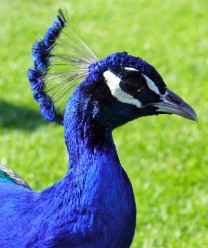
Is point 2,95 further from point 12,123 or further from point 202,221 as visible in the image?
point 202,221

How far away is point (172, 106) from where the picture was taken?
1.56 meters

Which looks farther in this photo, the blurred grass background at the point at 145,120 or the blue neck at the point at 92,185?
the blurred grass background at the point at 145,120

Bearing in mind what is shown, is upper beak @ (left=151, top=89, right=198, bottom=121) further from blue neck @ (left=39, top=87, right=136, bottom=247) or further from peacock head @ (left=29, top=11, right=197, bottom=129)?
blue neck @ (left=39, top=87, right=136, bottom=247)

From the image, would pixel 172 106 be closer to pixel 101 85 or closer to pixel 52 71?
pixel 101 85

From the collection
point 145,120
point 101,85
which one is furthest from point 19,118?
point 101,85

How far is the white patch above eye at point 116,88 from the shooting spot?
1.50 metres

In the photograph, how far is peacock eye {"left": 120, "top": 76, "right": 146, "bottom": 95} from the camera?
1498 mm

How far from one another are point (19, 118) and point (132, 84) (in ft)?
7.08

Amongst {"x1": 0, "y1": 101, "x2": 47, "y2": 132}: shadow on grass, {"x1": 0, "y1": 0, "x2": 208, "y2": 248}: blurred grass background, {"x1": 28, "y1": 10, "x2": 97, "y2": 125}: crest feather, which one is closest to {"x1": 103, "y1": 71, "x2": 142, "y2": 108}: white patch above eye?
{"x1": 28, "y1": 10, "x2": 97, "y2": 125}: crest feather

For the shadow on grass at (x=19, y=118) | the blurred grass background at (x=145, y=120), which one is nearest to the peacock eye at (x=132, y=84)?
the blurred grass background at (x=145, y=120)

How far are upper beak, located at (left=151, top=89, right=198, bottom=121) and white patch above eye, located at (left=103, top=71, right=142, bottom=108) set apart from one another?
0.07 meters

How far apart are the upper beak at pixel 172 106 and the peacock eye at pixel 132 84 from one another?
7 cm

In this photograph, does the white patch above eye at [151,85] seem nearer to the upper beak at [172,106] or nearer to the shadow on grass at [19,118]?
the upper beak at [172,106]

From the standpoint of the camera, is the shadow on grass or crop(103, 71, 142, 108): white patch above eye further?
the shadow on grass
